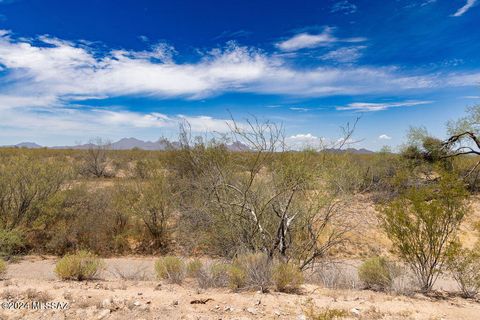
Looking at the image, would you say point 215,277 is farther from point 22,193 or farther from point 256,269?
point 22,193

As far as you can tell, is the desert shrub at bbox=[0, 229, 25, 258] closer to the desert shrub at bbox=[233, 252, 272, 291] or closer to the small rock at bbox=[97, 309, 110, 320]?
the small rock at bbox=[97, 309, 110, 320]

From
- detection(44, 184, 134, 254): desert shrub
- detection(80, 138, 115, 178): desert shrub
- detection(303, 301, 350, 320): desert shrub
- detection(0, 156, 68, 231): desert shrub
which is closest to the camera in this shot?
detection(303, 301, 350, 320): desert shrub

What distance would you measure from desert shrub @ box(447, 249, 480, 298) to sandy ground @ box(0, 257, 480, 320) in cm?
43

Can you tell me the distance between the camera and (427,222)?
7.73 metres

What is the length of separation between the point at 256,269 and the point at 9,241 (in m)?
10.5

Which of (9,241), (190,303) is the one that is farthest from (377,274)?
(9,241)

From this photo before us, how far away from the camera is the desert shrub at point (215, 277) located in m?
7.50

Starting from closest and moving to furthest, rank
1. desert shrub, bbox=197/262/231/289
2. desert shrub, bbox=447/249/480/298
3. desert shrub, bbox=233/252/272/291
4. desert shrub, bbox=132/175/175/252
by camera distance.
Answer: desert shrub, bbox=233/252/272/291
desert shrub, bbox=197/262/231/289
desert shrub, bbox=447/249/480/298
desert shrub, bbox=132/175/175/252

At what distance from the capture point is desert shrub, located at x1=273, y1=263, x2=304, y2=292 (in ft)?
23.5

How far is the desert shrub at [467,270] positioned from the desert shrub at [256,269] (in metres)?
4.14

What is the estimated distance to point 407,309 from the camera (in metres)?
6.32

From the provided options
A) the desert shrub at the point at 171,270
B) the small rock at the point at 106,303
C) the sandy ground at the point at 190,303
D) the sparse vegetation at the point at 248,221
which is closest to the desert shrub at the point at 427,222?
the sparse vegetation at the point at 248,221

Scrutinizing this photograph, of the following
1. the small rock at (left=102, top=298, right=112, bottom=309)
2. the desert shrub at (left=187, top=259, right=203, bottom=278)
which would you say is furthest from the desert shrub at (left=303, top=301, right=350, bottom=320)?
the small rock at (left=102, top=298, right=112, bottom=309)

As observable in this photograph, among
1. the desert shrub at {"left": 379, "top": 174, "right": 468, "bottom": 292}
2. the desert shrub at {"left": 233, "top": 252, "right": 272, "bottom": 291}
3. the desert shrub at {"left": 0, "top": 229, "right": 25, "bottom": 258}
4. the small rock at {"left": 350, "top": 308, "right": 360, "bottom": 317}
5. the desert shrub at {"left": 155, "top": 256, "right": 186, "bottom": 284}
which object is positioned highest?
the desert shrub at {"left": 379, "top": 174, "right": 468, "bottom": 292}
